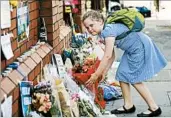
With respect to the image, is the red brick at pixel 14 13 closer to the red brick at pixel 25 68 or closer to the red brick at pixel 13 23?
the red brick at pixel 13 23

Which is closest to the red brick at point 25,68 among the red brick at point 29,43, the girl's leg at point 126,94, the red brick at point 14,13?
the red brick at point 14,13

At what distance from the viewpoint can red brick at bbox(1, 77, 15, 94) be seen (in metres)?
4.29

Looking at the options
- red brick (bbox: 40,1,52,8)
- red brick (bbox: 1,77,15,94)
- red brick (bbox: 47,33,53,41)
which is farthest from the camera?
red brick (bbox: 47,33,53,41)

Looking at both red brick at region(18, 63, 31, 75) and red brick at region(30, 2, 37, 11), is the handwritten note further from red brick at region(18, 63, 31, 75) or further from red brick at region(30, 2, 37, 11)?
red brick at region(30, 2, 37, 11)

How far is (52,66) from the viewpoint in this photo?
635cm

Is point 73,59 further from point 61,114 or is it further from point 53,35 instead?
point 61,114

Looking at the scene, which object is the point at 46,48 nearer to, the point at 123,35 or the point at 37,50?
the point at 37,50

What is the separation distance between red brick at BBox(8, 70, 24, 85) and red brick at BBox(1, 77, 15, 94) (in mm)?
60

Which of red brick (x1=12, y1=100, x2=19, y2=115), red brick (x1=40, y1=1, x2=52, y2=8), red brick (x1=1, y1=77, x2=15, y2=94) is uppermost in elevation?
red brick (x1=40, y1=1, x2=52, y2=8)

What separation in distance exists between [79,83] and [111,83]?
123cm

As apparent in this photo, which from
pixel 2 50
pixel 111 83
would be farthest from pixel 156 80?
pixel 2 50

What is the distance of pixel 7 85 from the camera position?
4.38 meters

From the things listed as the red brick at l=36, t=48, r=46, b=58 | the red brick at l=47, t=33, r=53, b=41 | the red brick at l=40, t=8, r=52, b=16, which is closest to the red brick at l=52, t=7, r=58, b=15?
the red brick at l=40, t=8, r=52, b=16

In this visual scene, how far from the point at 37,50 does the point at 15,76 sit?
52.0 inches
